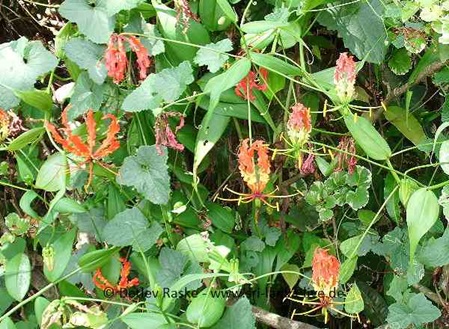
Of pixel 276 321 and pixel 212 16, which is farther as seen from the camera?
pixel 276 321

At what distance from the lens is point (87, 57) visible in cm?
117

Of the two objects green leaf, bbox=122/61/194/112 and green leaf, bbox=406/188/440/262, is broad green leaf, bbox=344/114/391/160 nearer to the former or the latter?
green leaf, bbox=406/188/440/262

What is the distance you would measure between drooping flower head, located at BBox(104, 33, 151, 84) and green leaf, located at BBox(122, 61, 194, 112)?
0.08 feet

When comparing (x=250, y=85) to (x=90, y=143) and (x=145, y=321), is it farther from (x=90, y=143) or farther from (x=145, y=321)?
(x=145, y=321)

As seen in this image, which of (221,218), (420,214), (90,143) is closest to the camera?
(420,214)

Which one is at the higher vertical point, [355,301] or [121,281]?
[121,281]

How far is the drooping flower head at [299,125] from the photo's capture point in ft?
3.46

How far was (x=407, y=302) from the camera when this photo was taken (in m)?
1.21

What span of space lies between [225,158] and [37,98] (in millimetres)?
360

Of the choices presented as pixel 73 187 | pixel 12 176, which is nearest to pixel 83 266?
pixel 73 187

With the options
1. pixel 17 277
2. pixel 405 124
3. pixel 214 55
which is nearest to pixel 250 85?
pixel 214 55

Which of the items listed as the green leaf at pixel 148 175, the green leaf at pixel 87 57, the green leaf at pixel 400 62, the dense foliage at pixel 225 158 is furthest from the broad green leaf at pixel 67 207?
the green leaf at pixel 400 62

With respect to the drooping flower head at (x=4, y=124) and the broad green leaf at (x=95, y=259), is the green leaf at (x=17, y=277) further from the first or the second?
the drooping flower head at (x=4, y=124)

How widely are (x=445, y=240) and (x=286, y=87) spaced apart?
375 mm
